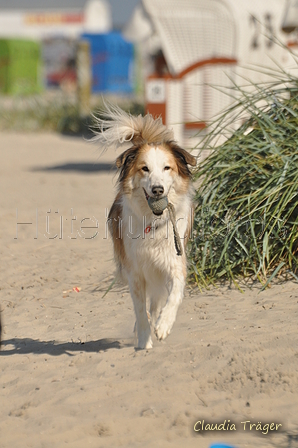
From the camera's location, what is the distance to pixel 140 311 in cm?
467

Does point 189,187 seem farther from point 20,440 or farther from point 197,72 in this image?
point 197,72

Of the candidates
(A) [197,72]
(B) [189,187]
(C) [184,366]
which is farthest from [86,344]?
(A) [197,72]

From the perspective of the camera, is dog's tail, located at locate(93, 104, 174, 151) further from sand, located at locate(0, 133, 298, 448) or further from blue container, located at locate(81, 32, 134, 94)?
blue container, located at locate(81, 32, 134, 94)

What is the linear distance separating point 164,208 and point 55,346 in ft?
A: 4.49

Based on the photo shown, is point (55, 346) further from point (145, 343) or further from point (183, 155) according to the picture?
point (183, 155)

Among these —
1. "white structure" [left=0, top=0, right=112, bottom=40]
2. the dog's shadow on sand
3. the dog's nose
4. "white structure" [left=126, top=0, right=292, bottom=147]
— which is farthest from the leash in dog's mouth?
"white structure" [left=0, top=0, right=112, bottom=40]

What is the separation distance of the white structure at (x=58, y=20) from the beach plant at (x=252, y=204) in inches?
1945

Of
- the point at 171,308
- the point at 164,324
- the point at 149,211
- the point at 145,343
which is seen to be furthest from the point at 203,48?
the point at 164,324

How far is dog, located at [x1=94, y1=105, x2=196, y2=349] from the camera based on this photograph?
14.6 ft

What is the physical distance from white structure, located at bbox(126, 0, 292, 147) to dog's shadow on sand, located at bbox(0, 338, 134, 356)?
25.8 ft

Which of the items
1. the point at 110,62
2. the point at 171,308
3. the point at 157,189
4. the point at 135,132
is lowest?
the point at 171,308

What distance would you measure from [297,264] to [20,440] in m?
3.04

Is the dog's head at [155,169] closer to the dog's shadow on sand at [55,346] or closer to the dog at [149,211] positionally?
the dog at [149,211]

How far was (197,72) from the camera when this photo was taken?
40.8 feet
